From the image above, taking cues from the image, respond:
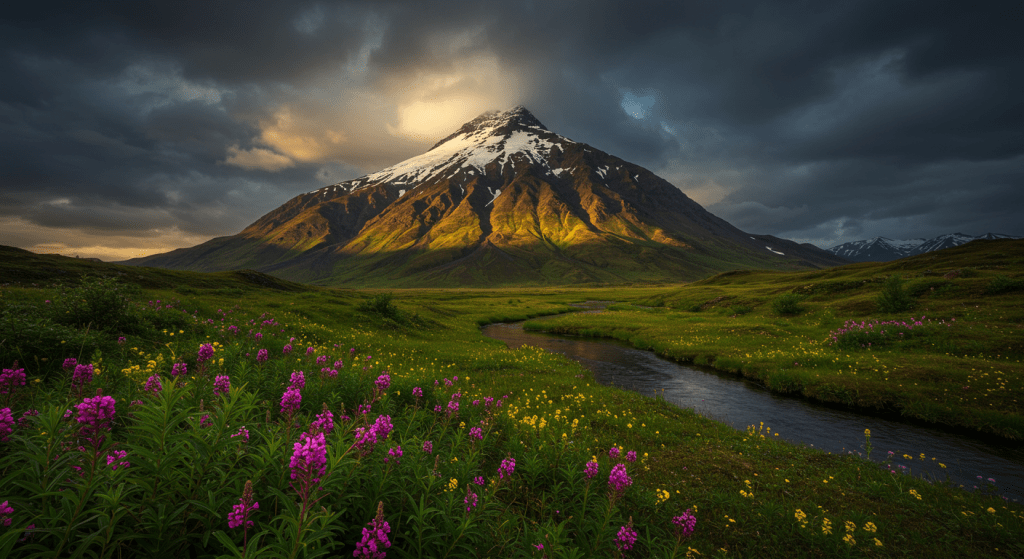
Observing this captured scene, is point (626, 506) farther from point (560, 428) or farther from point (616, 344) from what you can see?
point (616, 344)

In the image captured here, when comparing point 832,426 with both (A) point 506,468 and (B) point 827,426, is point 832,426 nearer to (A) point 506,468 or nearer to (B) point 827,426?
(B) point 827,426

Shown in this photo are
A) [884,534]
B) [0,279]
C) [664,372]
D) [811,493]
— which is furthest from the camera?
[0,279]

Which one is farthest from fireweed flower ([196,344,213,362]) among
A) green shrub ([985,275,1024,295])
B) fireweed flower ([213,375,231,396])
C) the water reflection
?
green shrub ([985,275,1024,295])

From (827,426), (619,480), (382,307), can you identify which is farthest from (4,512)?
(382,307)

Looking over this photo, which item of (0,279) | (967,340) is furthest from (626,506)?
(0,279)

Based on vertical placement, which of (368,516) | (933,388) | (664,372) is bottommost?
(664,372)

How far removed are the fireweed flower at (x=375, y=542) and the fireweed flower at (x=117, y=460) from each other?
1942 mm

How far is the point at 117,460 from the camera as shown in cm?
309

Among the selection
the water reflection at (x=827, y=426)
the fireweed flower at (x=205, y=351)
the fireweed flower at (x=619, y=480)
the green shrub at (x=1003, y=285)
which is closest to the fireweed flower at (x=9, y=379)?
the fireweed flower at (x=205, y=351)

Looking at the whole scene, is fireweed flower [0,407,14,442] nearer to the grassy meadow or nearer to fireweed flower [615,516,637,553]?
the grassy meadow

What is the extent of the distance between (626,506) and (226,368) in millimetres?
9142

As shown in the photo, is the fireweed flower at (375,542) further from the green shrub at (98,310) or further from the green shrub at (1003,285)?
the green shrub at (1003,285)

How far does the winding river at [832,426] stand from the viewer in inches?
449

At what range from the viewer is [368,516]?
3.68 m
